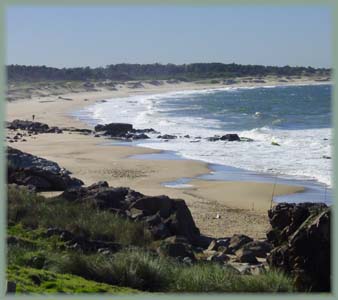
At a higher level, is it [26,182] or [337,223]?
[337,223]

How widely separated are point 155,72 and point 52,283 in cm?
15962

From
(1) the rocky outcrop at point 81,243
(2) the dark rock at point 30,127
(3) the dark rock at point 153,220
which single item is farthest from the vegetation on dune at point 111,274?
(2) the dark rock at point 30,127

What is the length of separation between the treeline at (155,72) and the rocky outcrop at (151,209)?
116m

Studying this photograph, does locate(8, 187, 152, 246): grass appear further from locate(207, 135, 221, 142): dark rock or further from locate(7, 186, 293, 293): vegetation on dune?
locate(207, 135, 221, 142): dark rock

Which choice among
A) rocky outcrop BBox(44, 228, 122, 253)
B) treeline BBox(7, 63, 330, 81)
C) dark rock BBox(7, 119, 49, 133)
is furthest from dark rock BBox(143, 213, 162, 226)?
treeline BBox(7, 63, 330, 81)

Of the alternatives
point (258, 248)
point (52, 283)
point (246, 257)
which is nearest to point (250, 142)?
point (258, 248)

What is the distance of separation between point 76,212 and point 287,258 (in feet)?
13.9

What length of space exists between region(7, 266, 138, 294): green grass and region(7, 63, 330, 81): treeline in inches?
4824

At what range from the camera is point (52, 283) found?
5.22 meters

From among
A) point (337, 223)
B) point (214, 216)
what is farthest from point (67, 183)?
point (337, 223)

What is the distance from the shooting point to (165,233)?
1011cm

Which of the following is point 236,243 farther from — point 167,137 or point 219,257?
point 167,137

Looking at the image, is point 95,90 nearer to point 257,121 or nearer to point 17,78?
point 17,78

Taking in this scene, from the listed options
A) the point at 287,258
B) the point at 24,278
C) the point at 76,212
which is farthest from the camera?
the point at 76,212
